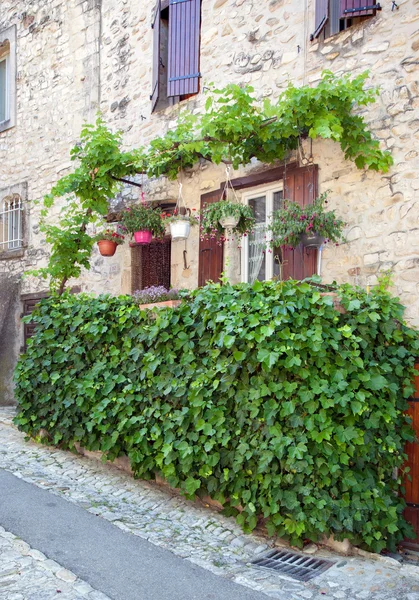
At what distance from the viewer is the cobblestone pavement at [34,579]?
372 centimetres

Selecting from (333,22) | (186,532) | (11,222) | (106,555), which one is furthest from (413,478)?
(11,222)

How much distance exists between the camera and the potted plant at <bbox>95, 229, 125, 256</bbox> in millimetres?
8086

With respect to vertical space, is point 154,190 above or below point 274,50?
below

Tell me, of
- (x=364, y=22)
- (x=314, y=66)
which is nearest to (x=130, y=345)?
(x=314, y=66)

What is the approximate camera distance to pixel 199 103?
7.68 metres

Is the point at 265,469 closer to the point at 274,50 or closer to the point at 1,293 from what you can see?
the point at 274,50

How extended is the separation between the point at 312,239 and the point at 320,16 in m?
2.41

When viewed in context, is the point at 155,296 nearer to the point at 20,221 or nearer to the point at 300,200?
the point at 300,200

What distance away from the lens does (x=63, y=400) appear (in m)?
6.75

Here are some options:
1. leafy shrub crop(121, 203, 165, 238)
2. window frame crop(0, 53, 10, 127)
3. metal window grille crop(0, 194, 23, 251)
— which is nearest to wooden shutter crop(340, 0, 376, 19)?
leafy shrub crop(121, 203, 165, 238)

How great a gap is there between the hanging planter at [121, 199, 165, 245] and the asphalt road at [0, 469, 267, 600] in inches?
135

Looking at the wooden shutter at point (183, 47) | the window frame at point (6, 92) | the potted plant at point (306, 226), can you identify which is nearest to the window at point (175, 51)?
the wooden shutter at point (183, 47)

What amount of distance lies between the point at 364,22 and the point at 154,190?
3427 millimetres

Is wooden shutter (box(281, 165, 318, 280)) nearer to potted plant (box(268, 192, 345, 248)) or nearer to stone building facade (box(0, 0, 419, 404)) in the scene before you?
stone building facade (box(0, 0, 419, 404))
